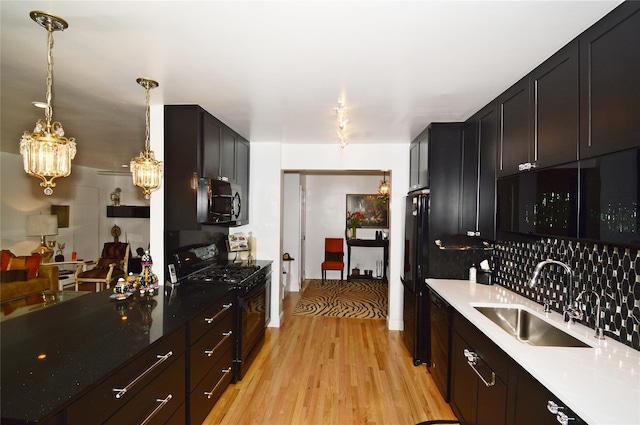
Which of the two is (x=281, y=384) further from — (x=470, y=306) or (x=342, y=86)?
(x=342, y=86)

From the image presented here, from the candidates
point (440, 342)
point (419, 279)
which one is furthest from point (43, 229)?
point (440, 342)

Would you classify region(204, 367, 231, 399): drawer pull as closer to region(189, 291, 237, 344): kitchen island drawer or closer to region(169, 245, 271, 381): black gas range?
region(169, 245, 271, 381): black gas range

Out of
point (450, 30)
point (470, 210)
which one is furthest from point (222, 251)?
point (450, 30)

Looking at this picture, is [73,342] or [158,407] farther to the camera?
[158,407]

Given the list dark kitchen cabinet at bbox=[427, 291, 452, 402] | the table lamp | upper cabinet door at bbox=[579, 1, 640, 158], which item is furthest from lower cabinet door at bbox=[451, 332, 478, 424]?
the table lamp

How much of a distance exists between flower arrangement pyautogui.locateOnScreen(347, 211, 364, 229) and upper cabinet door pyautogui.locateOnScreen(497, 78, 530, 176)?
203 inches

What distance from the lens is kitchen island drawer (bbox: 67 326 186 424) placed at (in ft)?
4.17

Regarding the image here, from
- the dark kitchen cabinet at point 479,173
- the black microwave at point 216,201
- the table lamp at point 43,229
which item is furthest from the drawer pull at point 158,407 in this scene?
the table lamp at point 43,229

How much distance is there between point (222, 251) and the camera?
4289 millimetres

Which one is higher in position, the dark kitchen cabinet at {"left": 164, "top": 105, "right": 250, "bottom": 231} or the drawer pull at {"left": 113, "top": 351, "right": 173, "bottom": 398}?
the dark kitchen cabinet at {"left": 164, "top": 105, "right": 250, "bottom": 231}

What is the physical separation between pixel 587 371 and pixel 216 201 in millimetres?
2911

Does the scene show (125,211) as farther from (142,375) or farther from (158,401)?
(142,375)

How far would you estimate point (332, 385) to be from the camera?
306 centimetres

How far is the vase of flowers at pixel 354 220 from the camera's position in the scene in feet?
25.0
